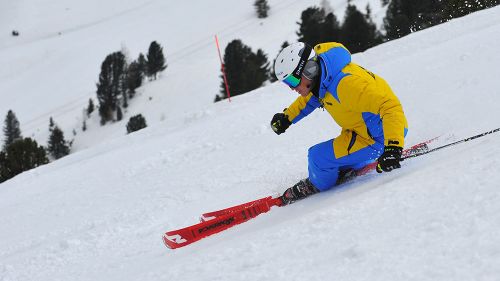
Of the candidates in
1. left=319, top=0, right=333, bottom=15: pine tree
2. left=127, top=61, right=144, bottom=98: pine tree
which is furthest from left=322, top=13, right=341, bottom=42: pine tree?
left=127, top=61, right=144, bottom=98: pine tree

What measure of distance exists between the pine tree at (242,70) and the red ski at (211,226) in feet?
118

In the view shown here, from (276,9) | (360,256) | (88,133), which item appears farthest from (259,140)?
(276,9)

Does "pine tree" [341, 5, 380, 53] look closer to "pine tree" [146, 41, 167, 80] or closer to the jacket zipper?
"pine tree" [146, 41, 167, 80]

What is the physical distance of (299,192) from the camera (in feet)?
15.5

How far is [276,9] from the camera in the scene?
7475cm

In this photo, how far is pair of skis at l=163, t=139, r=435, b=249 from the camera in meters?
4.43


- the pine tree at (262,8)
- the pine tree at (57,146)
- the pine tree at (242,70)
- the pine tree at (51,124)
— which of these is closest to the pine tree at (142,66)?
the pine tree at (51,124)

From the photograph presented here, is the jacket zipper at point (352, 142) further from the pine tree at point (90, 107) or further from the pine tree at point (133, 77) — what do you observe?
the pine tree at point (90, 107)

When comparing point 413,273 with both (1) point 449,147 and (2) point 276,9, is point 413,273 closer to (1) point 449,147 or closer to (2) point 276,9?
(1) point 449,147

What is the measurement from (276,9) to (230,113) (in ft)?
224

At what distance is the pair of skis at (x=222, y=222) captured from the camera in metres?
4.43

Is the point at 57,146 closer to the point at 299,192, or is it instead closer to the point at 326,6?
the point at 326,6

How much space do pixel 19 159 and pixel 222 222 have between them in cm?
3739

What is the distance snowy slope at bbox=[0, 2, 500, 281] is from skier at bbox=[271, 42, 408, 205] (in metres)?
0.27
